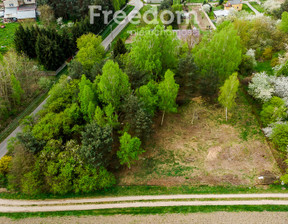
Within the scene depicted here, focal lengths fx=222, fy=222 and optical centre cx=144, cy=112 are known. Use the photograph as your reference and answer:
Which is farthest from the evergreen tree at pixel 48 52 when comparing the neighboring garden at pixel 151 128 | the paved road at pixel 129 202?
the paved road at pixel 129 202

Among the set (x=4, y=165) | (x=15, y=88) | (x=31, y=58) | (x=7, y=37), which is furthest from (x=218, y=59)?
(x=7, y=37)

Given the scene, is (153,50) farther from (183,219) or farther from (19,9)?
(19,9)

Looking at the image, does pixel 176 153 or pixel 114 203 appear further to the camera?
pixel 176 153

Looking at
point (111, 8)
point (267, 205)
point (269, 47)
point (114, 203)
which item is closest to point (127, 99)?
point (114, 203)

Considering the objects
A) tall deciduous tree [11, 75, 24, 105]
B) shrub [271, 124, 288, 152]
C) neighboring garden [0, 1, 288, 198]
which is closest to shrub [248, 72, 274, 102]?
neighboring garden [0, 1, 288, 198]

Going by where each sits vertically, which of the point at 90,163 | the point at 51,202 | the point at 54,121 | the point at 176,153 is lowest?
the point at 51,202

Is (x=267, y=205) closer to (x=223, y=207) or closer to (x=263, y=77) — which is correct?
(x=223, y=207)

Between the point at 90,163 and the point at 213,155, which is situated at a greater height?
the point at 90,163
